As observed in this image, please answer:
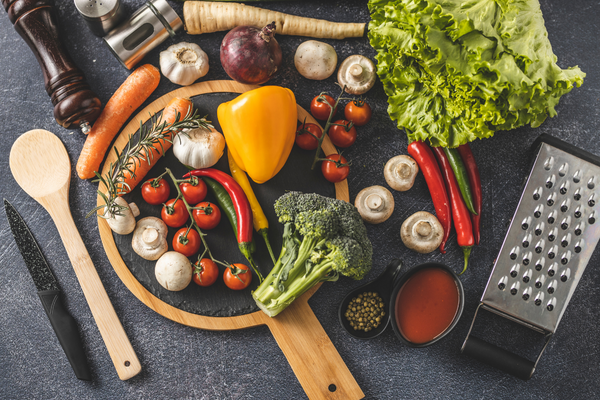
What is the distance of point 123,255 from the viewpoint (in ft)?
6.06

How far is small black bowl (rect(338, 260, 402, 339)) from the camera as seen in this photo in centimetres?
180

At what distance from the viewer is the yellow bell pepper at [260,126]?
1.78 m

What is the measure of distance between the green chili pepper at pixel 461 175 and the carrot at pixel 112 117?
1.56m

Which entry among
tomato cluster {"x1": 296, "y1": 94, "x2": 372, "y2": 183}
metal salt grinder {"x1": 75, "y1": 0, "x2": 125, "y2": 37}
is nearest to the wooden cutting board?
tomato cluster {"x1": 296, "y1": 94, "x2": 372, "y2": 183}

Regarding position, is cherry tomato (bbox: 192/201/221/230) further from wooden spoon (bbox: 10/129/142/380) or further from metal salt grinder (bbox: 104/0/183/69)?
metal salt grinder (bbox: 104/0/183/69)

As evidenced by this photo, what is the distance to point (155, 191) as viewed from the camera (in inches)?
71.2

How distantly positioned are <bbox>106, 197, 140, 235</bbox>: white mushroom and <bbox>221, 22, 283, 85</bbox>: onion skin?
2.65 feet

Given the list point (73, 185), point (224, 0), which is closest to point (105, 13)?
point (224, 0)

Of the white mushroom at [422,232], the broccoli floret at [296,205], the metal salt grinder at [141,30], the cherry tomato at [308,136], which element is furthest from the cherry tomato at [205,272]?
the metal salt grinder at [141,30]

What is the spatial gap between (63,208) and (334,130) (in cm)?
141

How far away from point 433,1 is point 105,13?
1.49 m

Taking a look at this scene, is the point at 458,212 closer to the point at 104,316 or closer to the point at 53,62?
the point at 104,316

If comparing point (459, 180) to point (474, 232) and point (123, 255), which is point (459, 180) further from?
point (123, 255)

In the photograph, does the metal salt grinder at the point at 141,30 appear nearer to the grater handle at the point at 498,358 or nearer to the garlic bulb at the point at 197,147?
the garlic bulb at the point at 197,147
